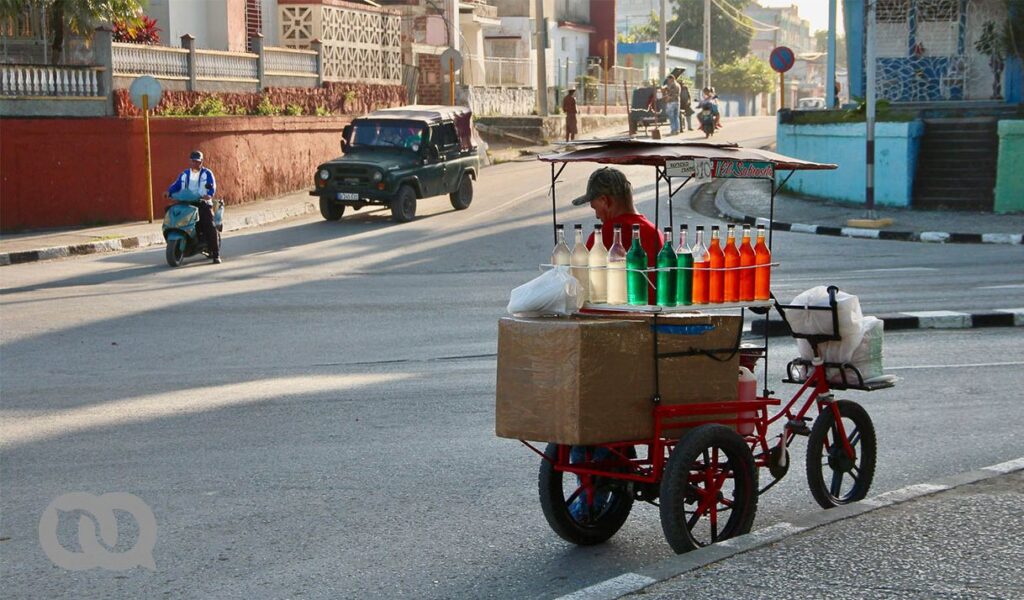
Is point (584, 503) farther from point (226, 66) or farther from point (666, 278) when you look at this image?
point (226, 66)

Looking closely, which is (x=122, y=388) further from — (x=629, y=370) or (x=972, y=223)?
(x=972, y=223)

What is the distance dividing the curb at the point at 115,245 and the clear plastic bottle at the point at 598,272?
1626cm

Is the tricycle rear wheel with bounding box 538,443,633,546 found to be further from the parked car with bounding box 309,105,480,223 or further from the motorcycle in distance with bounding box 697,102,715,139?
the motorcycle in distance with bounding box 697,102,715,139

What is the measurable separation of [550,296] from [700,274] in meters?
0.74

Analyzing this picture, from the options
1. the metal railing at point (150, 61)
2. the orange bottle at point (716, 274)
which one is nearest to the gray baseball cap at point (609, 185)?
the orange bottle at point (716, 274)

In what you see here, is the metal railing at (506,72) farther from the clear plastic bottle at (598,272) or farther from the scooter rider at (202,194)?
the clear plastic bottle at (598,272)

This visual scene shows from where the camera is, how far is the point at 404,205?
25.9 metres

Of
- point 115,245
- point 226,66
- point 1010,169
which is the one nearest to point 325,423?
point 115,245

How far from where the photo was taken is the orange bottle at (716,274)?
6.34 metres

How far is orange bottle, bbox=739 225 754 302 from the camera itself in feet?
21.1

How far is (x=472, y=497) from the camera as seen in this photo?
24.1 feet

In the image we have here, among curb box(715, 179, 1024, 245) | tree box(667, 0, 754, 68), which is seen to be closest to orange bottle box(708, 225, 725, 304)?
curb box(715, 179, 1024, 245)

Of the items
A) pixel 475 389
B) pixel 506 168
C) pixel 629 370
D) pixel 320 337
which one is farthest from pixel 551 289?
pixel 506 168

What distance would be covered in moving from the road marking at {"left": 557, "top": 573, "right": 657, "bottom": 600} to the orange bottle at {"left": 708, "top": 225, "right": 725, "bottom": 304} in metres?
1.46
